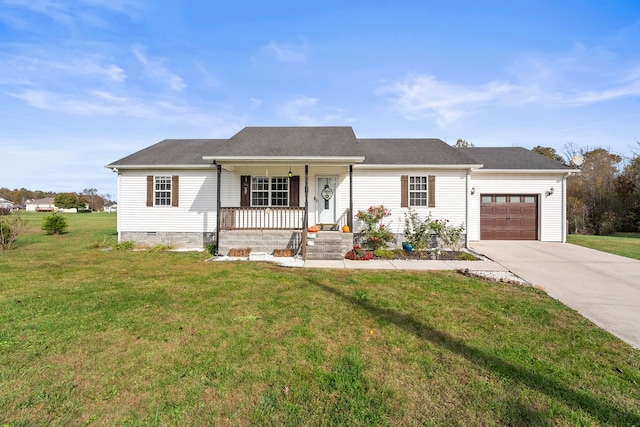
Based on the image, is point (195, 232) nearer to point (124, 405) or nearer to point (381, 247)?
point (381, 247)

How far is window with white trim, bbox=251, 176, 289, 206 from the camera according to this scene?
11195 millimetres

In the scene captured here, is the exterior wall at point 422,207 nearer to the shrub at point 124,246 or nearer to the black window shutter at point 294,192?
the black window shutter at point 294,192

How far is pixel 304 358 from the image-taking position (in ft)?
9.64

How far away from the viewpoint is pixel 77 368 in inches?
107

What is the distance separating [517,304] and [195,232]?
10.9m

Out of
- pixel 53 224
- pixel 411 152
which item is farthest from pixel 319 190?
pixel 53 224

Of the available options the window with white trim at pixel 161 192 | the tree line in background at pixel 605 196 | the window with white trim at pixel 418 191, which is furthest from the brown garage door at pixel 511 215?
the window with white trim at pixel 161 192

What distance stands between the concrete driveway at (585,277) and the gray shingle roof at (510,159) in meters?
3.53

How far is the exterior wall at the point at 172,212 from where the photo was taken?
11.2 metres

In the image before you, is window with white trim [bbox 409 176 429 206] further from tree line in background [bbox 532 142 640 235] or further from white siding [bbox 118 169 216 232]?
tree line in background [bbox 532 142 640 235]

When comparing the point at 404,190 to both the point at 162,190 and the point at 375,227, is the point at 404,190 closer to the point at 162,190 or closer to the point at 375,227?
the point at 375,227

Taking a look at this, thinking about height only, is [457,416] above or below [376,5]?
below

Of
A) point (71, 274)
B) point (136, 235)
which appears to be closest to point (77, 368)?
point (71, 274)

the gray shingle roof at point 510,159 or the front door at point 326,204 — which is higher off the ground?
the gray shingle roof at point 510,159
